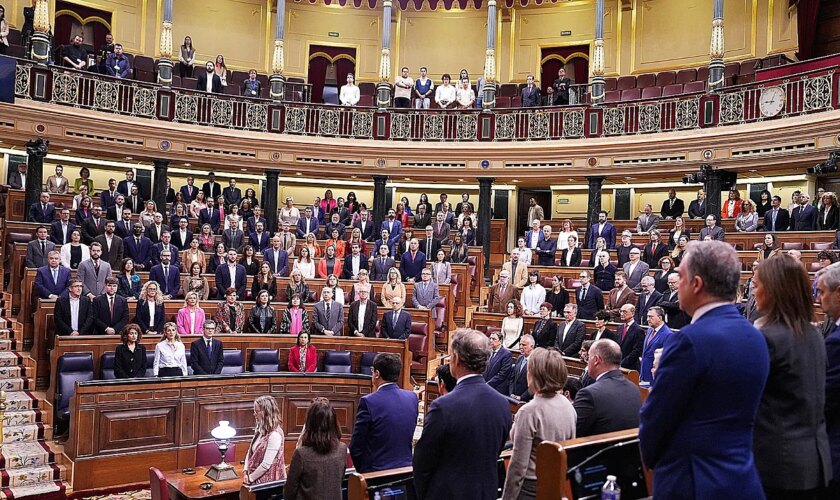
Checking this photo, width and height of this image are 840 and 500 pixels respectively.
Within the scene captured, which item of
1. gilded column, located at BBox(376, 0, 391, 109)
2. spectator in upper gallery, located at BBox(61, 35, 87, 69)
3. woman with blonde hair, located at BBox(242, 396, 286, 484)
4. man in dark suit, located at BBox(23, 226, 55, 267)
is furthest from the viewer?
gilded column, located at BBox(376, 0, 391, 109)

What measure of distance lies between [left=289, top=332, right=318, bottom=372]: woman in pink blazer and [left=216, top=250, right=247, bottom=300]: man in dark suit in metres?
1.55

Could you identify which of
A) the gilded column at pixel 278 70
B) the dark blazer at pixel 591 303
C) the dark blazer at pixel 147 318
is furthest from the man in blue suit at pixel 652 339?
the gilded column at pixel 278 70

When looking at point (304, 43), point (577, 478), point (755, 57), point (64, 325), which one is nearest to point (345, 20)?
point (304, 43)

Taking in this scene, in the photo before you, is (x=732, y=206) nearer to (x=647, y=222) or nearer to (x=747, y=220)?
(x=747, y=220)

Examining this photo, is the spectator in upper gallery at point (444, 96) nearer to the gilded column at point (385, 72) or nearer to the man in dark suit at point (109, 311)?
the gilded column at point (385, 72)

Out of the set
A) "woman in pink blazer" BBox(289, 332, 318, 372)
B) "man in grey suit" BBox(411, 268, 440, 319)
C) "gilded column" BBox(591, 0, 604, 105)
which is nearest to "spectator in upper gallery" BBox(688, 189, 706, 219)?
"gilded column" BBox(591, 0, 604, 105)

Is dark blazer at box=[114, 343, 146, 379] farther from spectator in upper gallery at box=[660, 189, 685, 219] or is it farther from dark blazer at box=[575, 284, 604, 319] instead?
spectator in upper gallery at box=[660, 189, 685, 219]

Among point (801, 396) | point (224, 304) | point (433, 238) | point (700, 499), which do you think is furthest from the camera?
point (433, 238)

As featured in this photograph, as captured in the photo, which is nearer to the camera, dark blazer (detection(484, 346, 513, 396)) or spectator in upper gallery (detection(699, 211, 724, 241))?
dark blazer (detection(484, 346, 513, 396))

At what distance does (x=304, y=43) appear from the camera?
16.6 meters

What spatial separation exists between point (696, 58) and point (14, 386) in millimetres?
13052

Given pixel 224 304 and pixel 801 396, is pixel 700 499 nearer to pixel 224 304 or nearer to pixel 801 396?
pixel 801 396

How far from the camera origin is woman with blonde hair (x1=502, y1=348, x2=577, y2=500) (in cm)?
248

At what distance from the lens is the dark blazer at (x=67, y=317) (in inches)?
271
